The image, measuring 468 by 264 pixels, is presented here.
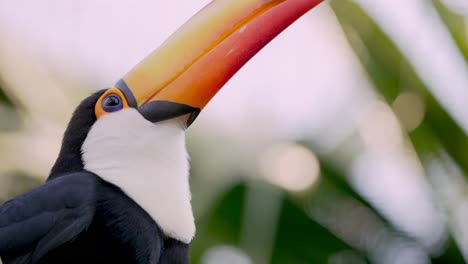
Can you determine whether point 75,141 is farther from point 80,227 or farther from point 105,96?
point 80,227

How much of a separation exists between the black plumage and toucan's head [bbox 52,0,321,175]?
8.4 inches

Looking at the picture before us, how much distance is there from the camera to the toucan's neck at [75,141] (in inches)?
156

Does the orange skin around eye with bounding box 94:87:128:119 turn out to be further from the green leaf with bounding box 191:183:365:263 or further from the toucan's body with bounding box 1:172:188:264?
the green leaf with bounding box 191:183:365:263

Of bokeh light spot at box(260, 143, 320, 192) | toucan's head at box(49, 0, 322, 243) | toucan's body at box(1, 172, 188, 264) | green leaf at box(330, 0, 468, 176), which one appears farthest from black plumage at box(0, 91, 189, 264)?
green leaf at box(330, 0, 468, 176)

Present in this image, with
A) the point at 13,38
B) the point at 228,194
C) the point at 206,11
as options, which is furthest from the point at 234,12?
the point at 13,38

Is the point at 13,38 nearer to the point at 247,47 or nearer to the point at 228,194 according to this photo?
the point at 228,194

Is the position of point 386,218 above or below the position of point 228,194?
below

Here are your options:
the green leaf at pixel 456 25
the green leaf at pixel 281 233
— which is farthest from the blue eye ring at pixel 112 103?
the green leaf at pixel 456 25

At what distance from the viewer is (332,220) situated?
5.54 meters

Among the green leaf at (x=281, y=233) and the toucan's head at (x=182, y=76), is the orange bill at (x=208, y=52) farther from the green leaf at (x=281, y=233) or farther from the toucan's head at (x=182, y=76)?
the green leaf at (x=281, y=233)

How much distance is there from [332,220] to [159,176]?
1.81 m

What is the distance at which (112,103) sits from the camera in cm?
399

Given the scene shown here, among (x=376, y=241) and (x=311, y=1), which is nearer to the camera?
(x=311, y=1)

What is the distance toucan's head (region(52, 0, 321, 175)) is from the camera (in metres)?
3.90
